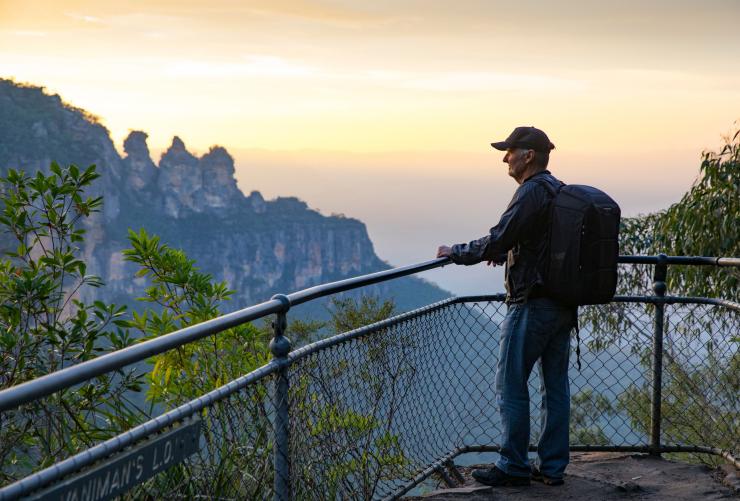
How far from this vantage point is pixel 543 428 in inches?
158

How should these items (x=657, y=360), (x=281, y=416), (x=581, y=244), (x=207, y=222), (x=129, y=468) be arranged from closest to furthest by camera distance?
1. (x=129, y=468)
2. (x=281, y=416)
3. (x=581, y=244)
4. (x=657, y=360)
5. (x=207, y=222)

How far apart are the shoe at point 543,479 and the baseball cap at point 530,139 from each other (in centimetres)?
140

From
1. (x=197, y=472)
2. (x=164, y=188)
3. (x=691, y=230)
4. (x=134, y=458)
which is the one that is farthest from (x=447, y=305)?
(x=164, y=188)

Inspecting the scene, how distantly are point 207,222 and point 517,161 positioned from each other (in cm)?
12694

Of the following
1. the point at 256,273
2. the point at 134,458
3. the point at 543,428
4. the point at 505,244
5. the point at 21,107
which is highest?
the point at 21,107

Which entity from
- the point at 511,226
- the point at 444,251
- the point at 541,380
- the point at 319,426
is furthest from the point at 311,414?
the point at 541,380

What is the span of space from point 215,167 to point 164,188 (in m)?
9.17

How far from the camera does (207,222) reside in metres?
129

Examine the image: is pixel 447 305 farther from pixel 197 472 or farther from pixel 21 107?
pixel 21 107

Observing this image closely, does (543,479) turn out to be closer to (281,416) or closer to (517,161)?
(517,161)

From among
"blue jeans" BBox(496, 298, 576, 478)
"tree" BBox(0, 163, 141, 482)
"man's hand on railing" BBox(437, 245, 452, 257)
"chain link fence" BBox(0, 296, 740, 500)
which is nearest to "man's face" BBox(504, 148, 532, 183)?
"man's hand on railing" BBox(437, 245, 452, 257)

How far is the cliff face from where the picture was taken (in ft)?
351

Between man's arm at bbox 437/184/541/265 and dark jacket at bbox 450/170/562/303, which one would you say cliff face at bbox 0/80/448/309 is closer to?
dark jacket at bbox 450/170/562/303

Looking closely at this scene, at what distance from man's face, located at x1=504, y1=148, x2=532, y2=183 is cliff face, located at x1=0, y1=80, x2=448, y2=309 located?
102818mm
